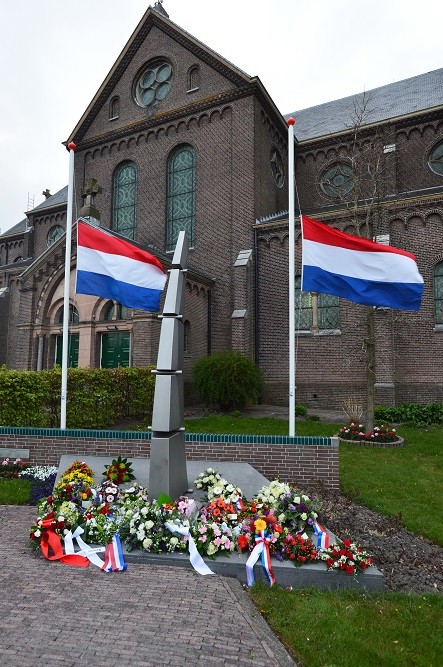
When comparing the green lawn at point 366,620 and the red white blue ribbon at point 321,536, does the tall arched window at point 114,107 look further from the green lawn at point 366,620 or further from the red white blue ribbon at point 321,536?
the red white blue ribbon at point 321,536

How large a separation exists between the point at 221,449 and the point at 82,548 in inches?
132

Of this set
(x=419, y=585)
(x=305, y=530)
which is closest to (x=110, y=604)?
(x=305, y=530)

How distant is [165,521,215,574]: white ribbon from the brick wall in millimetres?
2895

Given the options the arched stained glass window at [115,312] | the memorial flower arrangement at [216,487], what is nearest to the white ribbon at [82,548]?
the memorial flower arrangement at [216,487]

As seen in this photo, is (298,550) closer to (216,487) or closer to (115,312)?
(216,487)

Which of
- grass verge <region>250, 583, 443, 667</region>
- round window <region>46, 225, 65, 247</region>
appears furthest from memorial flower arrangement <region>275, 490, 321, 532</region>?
round window <region>46, 225, 65, 247</region>

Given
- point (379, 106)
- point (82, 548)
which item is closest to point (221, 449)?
point (82, 548)

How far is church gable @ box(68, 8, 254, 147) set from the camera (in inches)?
837

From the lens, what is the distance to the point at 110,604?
389 centimetres

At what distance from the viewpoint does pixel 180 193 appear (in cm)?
2216

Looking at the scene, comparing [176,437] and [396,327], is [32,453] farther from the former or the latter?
[396,327]

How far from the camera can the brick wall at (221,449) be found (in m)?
7.48

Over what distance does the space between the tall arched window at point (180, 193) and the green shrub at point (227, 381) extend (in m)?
8.03

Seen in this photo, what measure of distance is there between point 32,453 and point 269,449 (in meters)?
4.65
